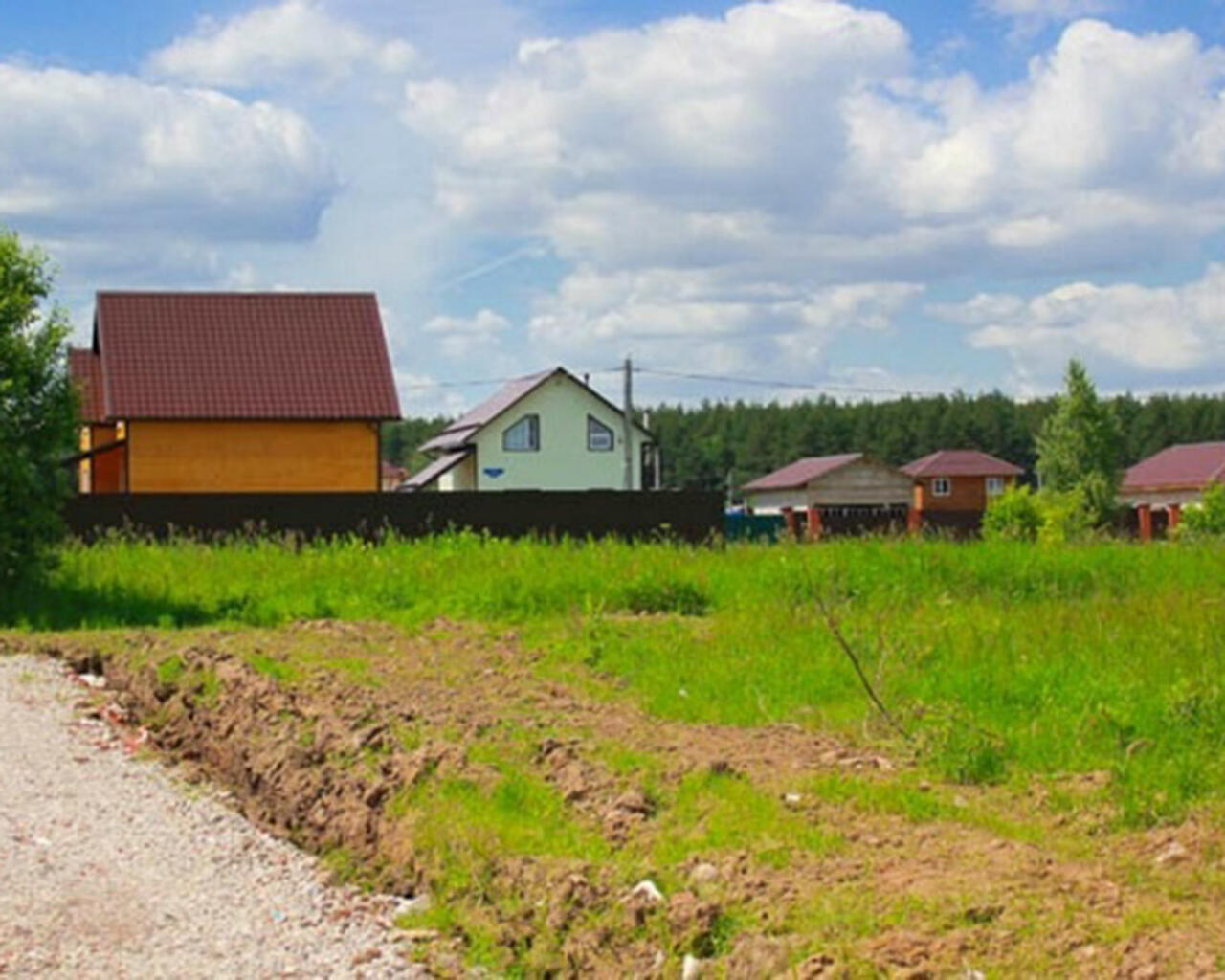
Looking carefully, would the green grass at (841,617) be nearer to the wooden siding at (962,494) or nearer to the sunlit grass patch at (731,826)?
the sunlit grass patch at (731,826)

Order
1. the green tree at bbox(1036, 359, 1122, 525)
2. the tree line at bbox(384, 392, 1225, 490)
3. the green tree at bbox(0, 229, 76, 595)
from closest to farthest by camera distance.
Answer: the green tree at bbox(0, 229, 76, 595) < the green tree at bbox(1036, 359, 1122, 525) < the tree line at bbox(384, 392, 1225, 490)

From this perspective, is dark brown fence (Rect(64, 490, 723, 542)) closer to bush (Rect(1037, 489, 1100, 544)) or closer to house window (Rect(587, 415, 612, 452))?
bush (Rect(1037, 489, 1100, 544))

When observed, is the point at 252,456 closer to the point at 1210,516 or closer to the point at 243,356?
the point at 243,356

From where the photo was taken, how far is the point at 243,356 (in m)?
40.1

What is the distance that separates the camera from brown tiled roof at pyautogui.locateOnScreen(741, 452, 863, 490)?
90750 millimetres

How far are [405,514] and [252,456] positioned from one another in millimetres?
9522

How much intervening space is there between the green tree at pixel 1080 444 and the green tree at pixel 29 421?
46341mm

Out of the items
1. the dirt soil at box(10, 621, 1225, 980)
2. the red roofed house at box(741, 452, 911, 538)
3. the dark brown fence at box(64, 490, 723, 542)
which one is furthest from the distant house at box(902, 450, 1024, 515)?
the dirt soil at box(10, 621, 1225, 980)

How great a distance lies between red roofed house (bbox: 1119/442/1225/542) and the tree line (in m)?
31.1

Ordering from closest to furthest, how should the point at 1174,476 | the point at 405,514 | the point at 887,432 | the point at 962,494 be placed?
the point at 405,514 < the point at 1174,476 < the point at 962,494 < the point at 887,432

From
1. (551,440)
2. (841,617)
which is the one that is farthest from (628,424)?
(841,617)

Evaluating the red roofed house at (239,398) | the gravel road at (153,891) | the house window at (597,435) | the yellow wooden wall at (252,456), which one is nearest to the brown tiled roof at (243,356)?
the red roofed house at (239,398)

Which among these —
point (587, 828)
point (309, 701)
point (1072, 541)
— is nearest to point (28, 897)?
point (587, 828)

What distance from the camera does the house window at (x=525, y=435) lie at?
65312 millimetres
